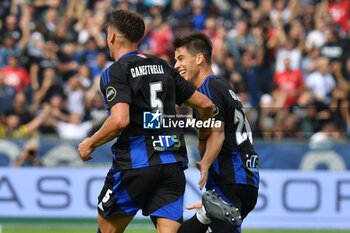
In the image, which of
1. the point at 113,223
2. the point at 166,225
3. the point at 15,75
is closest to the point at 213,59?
the point at 15,75

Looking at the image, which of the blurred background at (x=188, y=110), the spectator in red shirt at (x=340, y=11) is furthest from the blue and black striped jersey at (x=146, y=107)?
the spectator in red shirt at (x=340, y=11)

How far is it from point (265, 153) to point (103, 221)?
24.4ft

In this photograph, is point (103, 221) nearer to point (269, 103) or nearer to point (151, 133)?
point (151, 133)

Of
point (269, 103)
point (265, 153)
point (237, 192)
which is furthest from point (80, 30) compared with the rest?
point (237, 192)

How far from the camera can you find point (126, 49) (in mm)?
7426

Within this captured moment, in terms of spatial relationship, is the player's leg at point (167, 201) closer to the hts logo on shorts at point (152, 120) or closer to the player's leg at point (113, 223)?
the player's leg at point (113, 223)

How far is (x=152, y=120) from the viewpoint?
7.39 meters

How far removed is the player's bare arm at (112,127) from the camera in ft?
23.2

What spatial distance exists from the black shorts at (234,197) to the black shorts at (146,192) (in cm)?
60

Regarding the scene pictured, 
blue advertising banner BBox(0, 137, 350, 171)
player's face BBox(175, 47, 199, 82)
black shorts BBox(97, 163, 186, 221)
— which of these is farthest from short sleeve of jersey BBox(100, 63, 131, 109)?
blue advertising banner BBox(0, 137, 350, 171)

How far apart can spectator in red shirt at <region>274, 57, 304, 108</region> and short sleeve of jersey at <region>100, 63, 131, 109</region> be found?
10.7 metres

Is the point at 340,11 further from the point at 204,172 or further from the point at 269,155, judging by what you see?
the point at 204,172

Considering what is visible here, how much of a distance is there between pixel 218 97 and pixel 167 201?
1.11 meters

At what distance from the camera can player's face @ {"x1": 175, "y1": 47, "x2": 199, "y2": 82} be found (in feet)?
27.0
